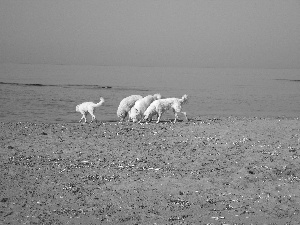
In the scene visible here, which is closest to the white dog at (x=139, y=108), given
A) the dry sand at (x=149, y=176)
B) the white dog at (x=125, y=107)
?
the white dog at (x=125, y=107)

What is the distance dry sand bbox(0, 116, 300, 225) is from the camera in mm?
7535

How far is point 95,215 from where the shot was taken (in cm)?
743

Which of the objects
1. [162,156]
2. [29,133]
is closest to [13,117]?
[29,133]

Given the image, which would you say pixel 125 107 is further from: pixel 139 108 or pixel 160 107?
pixel 160 107

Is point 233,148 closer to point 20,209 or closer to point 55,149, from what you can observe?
point 55,149

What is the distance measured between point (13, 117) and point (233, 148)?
1371 centimetres

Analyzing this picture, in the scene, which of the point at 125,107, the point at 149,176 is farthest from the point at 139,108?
the point at 149,176

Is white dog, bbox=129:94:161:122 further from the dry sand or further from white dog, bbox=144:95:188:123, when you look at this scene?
the dry sand

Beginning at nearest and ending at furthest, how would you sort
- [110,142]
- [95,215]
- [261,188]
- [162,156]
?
[95,215] < [261,188] < [162,156] < [110,142]

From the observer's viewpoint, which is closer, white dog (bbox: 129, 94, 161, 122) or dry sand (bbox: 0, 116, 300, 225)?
dry sand (bbox: 0, 116, 300, 225)

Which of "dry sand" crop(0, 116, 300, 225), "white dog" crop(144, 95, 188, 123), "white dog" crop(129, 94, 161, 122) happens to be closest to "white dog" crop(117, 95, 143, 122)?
"white dog" crop(129, 94, 161, 122)

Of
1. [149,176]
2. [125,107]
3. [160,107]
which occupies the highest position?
[160,107]

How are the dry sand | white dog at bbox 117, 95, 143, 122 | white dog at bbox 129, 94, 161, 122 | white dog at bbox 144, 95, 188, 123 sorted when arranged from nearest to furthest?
the dry sand, white dog at bbox 144, 95, 188, 123, white dog at bbox 129, 94, 161, 122, white dog at bbox 117, 95, 143, 122

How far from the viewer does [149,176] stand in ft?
30.6
